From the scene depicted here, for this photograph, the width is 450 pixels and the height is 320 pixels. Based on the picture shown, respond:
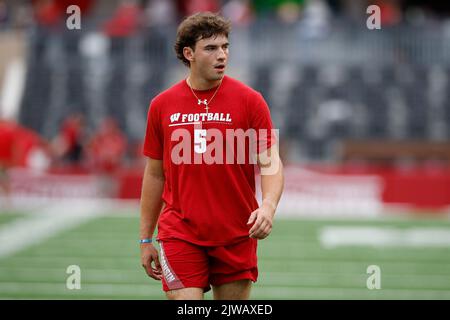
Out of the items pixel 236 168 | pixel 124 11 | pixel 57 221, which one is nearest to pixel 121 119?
pixel 124 11

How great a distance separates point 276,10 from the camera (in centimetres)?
2678

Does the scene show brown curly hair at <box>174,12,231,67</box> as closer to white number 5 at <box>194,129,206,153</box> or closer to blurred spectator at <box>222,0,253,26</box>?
white number 5 at <box>194,129,206,153</box>

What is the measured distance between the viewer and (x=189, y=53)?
5.79m

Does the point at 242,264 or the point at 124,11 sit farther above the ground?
the point at 124,11

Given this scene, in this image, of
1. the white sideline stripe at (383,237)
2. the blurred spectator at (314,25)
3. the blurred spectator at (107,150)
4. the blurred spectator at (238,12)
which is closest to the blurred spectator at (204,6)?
the blurred spectator at (238,12)

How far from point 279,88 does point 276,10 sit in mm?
4030

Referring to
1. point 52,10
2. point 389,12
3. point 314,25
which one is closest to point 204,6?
point 314,25

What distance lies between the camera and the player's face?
18.6ft

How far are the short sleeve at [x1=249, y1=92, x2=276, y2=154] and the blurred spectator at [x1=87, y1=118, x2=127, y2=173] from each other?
15037mm

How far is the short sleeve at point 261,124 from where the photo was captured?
222 inches

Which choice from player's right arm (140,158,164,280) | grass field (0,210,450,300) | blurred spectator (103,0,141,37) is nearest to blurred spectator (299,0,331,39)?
blurred spectator (103,0,141,37)

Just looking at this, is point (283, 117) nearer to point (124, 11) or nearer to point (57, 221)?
point (124, 11)

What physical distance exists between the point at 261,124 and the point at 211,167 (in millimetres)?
372

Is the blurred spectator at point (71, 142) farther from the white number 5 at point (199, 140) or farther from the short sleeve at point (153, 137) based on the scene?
the white number 5 at point (199, 140)
